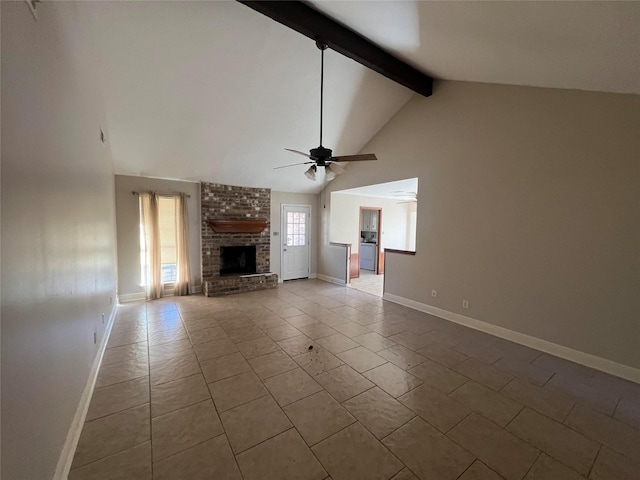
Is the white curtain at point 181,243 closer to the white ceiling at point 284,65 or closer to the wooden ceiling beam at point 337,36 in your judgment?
the white ceiling at point 284,65

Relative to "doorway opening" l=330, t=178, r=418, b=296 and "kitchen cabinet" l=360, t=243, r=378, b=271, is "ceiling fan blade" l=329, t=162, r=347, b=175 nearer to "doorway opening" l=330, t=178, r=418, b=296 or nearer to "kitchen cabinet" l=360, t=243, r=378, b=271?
"doorway opening" l=330, t=178, r=418, b=296

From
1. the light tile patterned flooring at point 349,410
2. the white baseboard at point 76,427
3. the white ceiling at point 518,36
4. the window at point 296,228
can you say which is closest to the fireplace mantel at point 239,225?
the window at point 296,228

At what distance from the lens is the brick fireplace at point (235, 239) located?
19.2 feet

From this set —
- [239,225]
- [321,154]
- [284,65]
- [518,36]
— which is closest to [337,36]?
[284,65]

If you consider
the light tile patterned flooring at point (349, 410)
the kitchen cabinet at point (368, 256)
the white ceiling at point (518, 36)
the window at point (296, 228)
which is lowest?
the light tile patterned flooring at point (349, 410)

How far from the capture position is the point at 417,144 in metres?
4.64

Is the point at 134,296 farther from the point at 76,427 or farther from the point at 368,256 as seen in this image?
the point at 368,256

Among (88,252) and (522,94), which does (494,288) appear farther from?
(88,252)

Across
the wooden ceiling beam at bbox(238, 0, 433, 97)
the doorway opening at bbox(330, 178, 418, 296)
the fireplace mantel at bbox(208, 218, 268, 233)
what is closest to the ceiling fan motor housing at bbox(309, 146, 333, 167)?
the wooden ceiling beam at bbox(238, 0, 433, 97)

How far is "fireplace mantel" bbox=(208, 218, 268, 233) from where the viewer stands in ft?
19.1

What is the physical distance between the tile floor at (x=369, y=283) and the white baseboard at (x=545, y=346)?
5.11 ft

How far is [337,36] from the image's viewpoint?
3.19 metres

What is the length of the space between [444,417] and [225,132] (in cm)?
480

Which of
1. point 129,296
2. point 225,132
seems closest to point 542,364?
point 225,132
